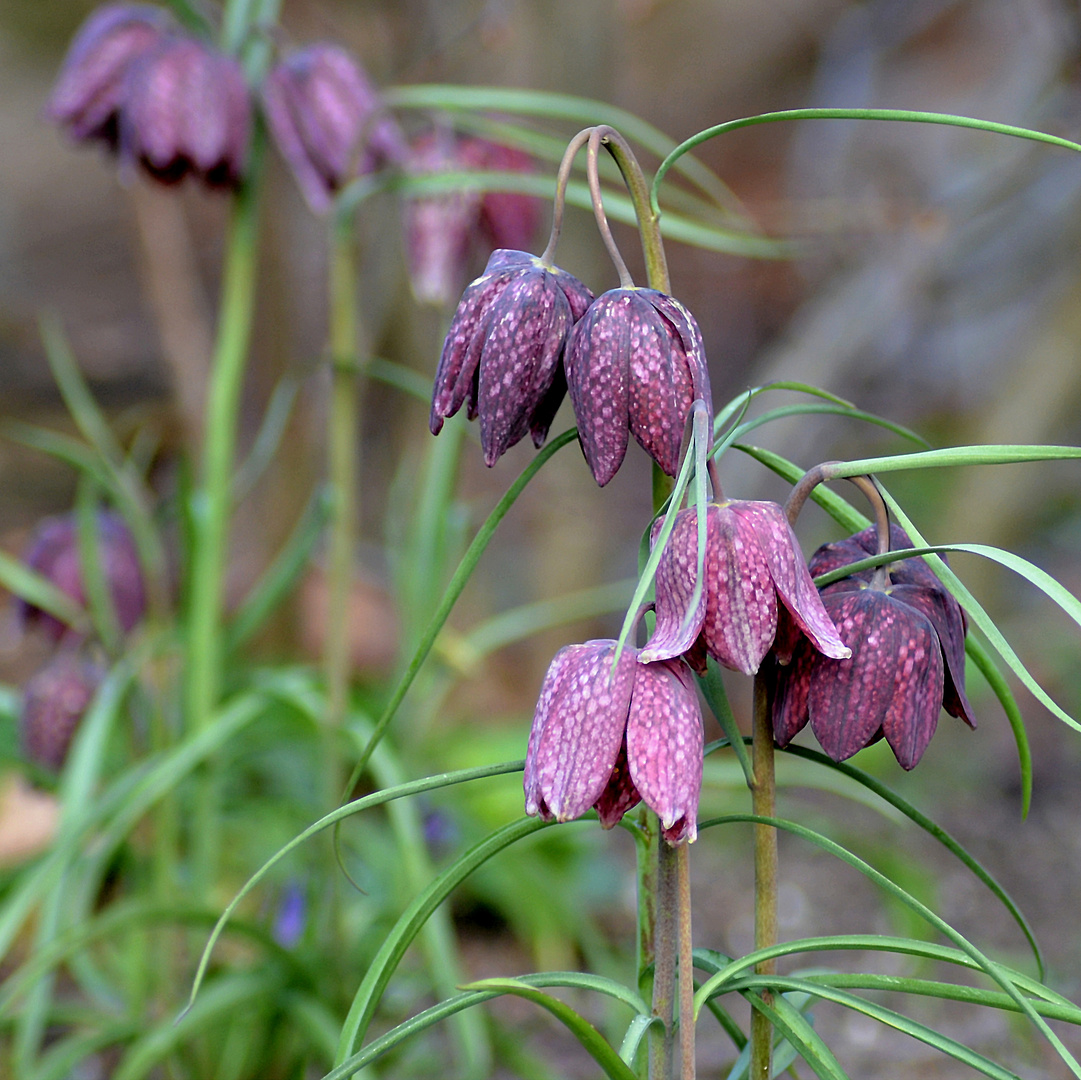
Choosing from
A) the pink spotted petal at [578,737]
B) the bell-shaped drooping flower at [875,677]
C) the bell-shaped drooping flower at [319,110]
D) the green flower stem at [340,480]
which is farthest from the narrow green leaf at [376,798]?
the bell-shaped drooping flower at [319,110]

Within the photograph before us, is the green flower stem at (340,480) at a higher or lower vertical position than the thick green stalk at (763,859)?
higher

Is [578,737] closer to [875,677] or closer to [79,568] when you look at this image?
[875,677]

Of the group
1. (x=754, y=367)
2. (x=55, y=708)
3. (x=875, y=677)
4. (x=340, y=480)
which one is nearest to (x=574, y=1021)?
(x=875, y=677)

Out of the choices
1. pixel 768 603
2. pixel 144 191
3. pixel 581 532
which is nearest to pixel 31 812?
pixel 581 532

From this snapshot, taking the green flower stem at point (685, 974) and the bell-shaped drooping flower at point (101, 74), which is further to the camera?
the bell-shaped drooping flower at point (101, 74)

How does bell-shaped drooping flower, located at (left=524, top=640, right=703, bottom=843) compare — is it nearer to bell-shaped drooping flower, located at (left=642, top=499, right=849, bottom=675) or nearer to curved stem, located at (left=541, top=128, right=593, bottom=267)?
bell-shaped drooping flower, located at (left=642, top=499, right=849, bottom=675)

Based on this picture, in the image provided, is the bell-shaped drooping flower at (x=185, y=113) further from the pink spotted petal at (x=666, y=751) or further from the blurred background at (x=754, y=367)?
the pink spotted petal at (x=666, y=751)

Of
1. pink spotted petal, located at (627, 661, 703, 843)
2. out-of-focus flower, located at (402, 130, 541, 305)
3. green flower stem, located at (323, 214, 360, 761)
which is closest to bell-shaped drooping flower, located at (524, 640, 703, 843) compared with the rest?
pink spotted petal, located at (627, 661, 703, 843)
